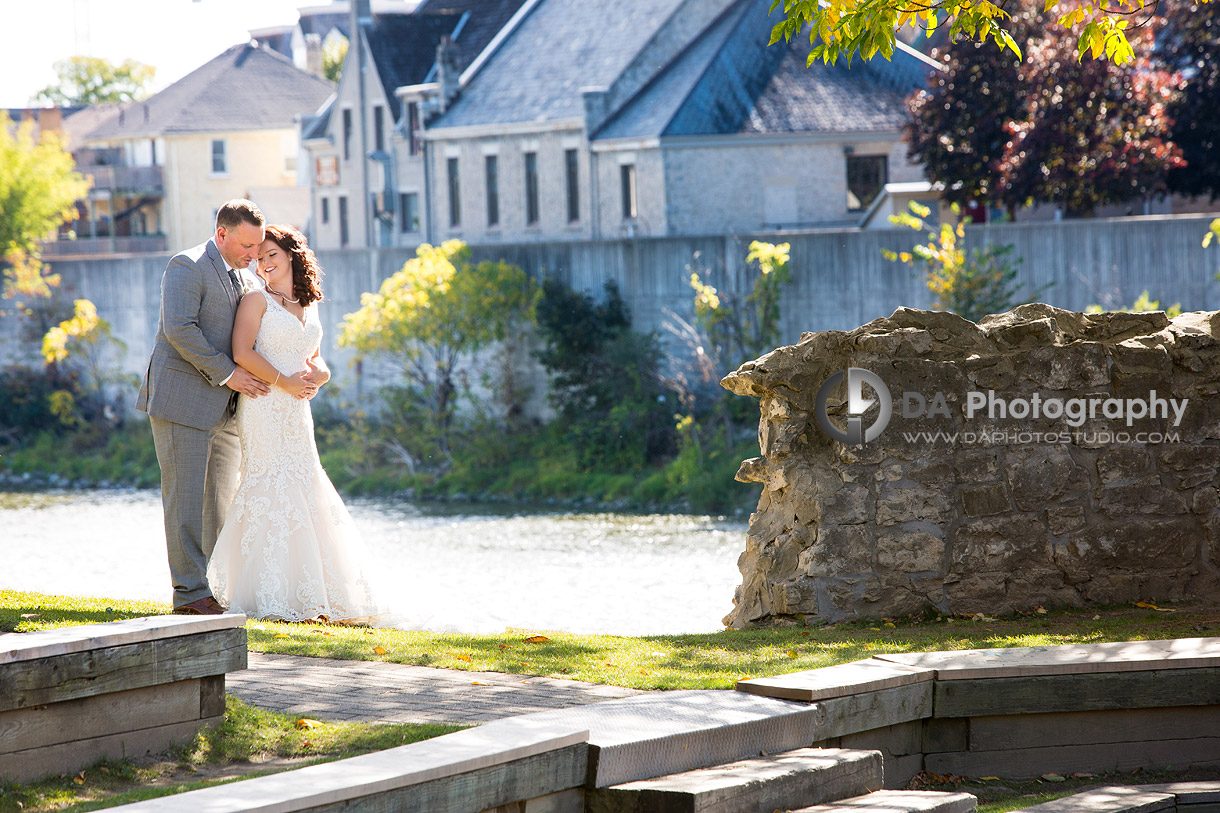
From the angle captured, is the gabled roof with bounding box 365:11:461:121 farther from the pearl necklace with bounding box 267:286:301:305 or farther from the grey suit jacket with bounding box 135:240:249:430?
the grey suit jacket with bounding box 135:240:249:430

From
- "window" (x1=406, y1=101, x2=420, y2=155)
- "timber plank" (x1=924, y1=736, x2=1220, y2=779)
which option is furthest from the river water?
"window" (x1=406, y1=101, x2=420, y2=155)

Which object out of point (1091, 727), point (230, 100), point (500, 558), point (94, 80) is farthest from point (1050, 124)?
point (94, 80)

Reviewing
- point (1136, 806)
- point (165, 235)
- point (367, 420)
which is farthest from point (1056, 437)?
point (165, 235)

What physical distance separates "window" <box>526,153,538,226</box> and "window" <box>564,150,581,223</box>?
4.31 ft

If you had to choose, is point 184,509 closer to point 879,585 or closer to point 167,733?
point 167,733

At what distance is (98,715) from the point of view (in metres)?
4.71

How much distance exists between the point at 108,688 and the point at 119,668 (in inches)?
2.7

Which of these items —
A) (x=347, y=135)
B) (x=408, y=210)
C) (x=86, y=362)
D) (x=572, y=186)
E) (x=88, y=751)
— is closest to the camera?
(x=88, y=751)

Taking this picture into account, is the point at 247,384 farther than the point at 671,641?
Yes

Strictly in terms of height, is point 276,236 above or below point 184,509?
above

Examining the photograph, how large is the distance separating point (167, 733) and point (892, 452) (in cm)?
442

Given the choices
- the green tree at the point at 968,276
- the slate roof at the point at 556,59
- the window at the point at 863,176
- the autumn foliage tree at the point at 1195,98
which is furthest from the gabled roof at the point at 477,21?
the green tree at the point at 968,276

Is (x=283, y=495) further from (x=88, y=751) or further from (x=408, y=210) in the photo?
(x=408, y=210)

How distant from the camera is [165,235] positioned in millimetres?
60969
